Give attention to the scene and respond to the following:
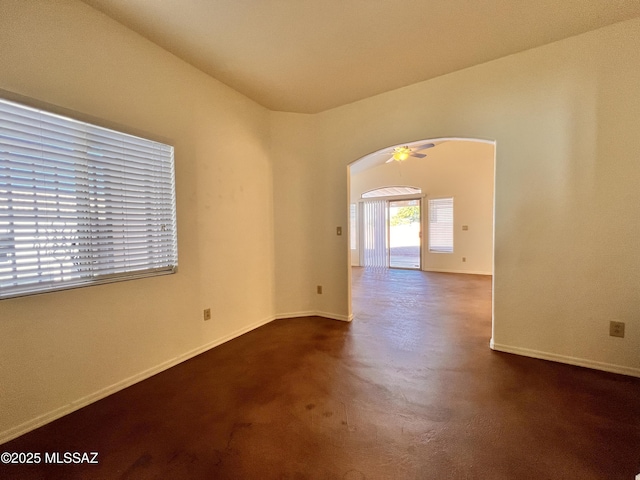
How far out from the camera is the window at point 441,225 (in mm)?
7309

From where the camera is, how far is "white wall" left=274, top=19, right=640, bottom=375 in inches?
83.6

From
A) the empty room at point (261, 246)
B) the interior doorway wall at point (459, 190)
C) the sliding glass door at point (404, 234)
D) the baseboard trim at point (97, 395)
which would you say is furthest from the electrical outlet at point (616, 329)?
the sliding glass door at point (404, 234)

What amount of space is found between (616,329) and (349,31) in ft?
10.5

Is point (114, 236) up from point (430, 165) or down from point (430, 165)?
down

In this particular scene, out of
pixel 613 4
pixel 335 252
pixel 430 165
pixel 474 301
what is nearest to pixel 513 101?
pixel 613 4

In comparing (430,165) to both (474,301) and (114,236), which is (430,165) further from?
(114,236)

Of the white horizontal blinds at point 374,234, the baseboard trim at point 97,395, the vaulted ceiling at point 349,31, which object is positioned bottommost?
the baseboard trim at point 97,395

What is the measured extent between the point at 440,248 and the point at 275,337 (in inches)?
233

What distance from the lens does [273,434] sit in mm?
1582

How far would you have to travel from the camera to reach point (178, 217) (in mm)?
2479

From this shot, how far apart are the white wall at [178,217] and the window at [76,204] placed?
105 millimetres

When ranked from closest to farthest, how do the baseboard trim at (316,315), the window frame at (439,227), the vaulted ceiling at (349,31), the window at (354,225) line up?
the vaulted ceiling at (349,31)
the baseboard trim at (316,315)
the window frame at (439,227)
the window at (354,225)

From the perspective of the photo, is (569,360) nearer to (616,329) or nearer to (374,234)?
(616,329)

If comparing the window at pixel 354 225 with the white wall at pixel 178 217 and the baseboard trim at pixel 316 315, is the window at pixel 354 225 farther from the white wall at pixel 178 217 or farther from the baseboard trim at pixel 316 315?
the white wall at pixel 178 217
